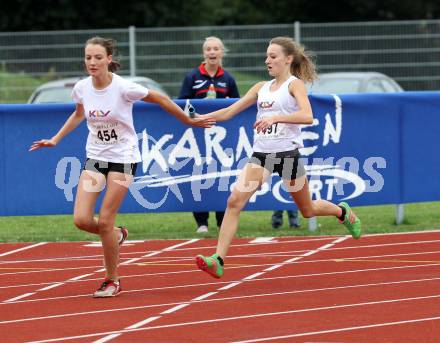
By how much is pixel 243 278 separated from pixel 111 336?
294 cm

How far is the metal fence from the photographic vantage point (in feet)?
80.1

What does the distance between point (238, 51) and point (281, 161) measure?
13275mm

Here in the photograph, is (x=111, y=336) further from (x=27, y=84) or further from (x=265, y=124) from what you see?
(x=27, y=84)

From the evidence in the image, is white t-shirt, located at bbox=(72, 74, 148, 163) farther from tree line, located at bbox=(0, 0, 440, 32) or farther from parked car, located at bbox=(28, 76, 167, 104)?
tree line, located at bbox=(0, 0, 440, 32)

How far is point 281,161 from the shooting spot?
11.6m

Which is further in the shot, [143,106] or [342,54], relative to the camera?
[342,54]

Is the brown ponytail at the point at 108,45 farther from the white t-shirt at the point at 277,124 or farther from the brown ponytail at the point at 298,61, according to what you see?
the brown ponytail at the point at 298,61

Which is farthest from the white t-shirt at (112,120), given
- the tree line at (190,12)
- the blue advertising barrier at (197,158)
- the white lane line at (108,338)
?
the tree line at (190,12)

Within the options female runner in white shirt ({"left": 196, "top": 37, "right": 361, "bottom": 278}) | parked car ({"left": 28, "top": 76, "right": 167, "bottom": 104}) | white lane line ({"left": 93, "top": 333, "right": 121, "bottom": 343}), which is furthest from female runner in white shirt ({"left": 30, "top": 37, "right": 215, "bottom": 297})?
parked car ({"left": 28, "top": 76, "right": 167, "bottom": 104})

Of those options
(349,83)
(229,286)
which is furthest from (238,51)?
(229,286)

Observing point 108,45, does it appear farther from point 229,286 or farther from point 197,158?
point 197,158

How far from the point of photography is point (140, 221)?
16.5 metres

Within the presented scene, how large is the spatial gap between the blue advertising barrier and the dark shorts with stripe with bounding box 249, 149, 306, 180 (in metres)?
3.09

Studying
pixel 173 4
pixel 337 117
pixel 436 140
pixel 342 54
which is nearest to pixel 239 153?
pixel 337 117
